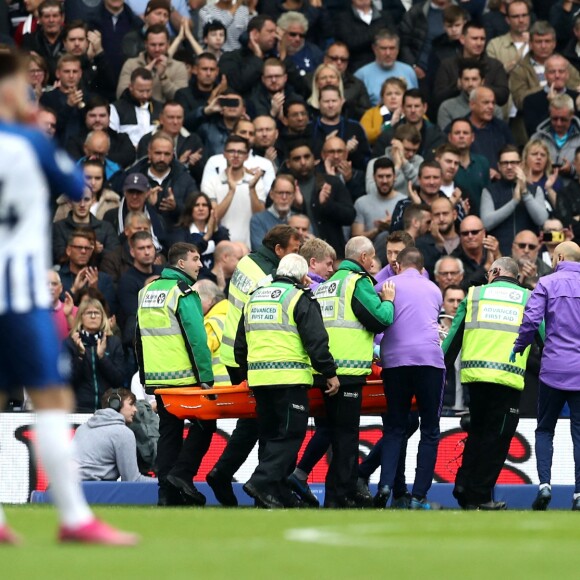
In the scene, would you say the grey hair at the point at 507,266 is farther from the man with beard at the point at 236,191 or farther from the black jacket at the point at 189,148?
the black jacket at the point at 189,148

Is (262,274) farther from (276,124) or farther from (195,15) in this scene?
(195,15)

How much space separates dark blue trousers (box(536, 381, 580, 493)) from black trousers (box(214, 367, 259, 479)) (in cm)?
243

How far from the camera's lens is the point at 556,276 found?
14086mm

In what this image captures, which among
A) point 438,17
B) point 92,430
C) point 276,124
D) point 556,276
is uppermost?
point 438,17

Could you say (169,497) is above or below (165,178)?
below

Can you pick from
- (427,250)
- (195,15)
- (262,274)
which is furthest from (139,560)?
(195,15)

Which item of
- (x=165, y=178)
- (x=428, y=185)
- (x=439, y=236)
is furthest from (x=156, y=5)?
(x=439, y=236)

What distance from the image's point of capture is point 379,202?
19547 millimetres

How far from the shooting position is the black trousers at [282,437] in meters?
13.1

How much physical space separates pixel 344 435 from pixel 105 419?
262cm

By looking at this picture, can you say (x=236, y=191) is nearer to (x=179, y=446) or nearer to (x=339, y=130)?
(x=339, y=130)

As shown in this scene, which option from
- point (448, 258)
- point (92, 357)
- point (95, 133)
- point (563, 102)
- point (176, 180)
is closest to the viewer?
point (92, 357)

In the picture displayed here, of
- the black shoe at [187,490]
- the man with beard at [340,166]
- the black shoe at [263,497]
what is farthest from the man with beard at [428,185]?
the black shoe at [263,497]

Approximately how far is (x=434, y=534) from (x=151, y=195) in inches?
433
